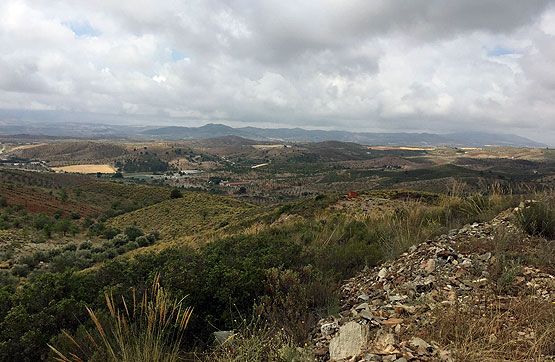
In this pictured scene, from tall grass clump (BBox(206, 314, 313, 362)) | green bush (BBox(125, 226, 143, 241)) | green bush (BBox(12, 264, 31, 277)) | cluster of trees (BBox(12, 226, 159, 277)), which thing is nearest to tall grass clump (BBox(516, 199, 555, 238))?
tall grass clump (BBox(206, 314, 313, 362))

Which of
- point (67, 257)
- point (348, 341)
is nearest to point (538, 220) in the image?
point (348, 341)

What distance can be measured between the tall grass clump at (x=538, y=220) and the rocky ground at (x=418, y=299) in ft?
2.01

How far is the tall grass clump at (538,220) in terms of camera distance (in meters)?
5.43

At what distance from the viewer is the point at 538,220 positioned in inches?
221

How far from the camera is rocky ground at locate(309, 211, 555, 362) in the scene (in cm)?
276

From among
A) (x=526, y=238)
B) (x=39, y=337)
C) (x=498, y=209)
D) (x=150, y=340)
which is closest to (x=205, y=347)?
(x=150, y=340)

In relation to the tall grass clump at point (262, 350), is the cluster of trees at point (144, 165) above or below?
below

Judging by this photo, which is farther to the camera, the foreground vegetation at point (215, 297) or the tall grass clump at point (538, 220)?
the tall grass clump at point (538, 220)

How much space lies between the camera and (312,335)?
3521 millimetres

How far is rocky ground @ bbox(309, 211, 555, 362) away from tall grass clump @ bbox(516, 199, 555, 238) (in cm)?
61

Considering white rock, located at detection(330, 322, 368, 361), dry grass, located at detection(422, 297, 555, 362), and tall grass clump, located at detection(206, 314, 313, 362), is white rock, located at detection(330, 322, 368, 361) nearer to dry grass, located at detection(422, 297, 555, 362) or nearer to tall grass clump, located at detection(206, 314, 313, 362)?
tall grass clump, located at detection(206, 314, 313, 362)

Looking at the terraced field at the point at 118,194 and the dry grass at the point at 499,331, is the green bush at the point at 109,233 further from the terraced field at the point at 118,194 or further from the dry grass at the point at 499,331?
Answer: the dry grass at the point at 499,331

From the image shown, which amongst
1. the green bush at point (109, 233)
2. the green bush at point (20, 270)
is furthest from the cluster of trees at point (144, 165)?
the green bush at point (20, 270)

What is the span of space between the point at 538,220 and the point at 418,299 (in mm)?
4146
